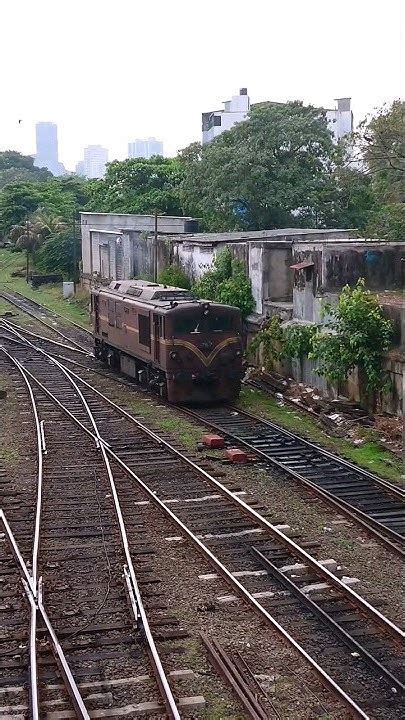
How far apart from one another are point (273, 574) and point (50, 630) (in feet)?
8.78

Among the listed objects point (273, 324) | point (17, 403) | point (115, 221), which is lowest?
point (17, 403)

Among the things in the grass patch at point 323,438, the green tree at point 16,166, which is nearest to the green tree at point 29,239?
the grass patch at point 323,438

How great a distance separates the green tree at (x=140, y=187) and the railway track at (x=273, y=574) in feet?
116

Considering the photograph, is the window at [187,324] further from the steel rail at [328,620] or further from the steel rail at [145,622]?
the steel rail at [328,620]

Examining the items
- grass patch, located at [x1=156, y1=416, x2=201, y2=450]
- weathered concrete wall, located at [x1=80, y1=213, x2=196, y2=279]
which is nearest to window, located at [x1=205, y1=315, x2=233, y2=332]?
Answer: grass patch, located at [x1=156, y1=416, x2=201, y2=450]

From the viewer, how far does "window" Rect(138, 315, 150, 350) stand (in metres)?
20.6

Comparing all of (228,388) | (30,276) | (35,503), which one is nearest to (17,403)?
(228,388)

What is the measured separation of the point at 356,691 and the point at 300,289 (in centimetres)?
1460

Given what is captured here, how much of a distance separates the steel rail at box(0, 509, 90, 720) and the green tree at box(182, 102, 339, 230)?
28.1 m

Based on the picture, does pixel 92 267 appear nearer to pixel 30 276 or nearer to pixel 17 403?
pixel 30 276

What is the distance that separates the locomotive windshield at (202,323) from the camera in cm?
1930

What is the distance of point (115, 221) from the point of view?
151 ft

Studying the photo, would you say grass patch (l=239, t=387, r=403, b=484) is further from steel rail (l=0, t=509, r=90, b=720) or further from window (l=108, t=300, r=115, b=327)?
steel rail (l=0, t=509, r=90, b=720)

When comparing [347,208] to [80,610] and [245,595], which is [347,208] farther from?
[80,610]
